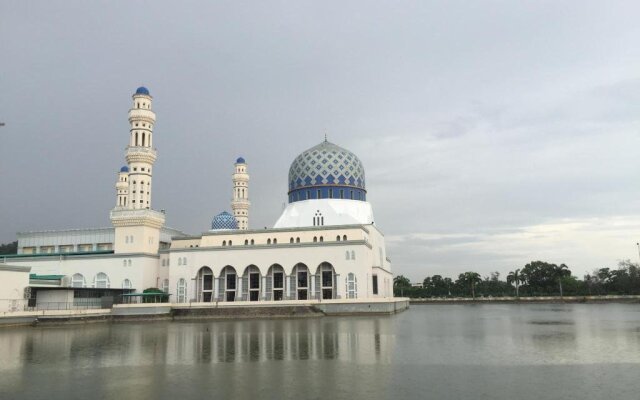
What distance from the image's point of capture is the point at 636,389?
10.3m

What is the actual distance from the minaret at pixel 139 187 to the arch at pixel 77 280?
428 centimetres

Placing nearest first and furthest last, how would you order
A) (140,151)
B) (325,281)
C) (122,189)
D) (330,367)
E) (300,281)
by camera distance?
(330,367) < (325,281) < (300,281) < (140,151) < (122,189)

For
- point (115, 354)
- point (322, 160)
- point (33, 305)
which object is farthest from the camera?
point (322, 160)

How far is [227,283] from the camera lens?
1800 inches

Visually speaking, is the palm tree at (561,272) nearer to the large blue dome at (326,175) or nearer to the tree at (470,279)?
the tree at (470,279)

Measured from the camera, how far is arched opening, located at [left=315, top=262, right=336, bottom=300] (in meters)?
42.5

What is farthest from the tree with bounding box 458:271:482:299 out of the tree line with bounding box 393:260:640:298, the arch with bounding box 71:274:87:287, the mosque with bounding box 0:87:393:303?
the arch with bounding box 71:274:87:287

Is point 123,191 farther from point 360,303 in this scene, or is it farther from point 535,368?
point 535,368

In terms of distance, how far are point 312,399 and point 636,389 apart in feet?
20.6

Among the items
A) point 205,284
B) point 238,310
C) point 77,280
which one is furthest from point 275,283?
point 77,280

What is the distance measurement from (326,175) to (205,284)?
15.1 metres

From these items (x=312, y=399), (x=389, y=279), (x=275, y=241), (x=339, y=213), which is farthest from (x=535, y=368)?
(x=389, y=279)

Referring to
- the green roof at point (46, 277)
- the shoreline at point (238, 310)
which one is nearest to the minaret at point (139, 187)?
the green roof at point (46, 277)

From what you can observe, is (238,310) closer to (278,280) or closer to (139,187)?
(278,280)
